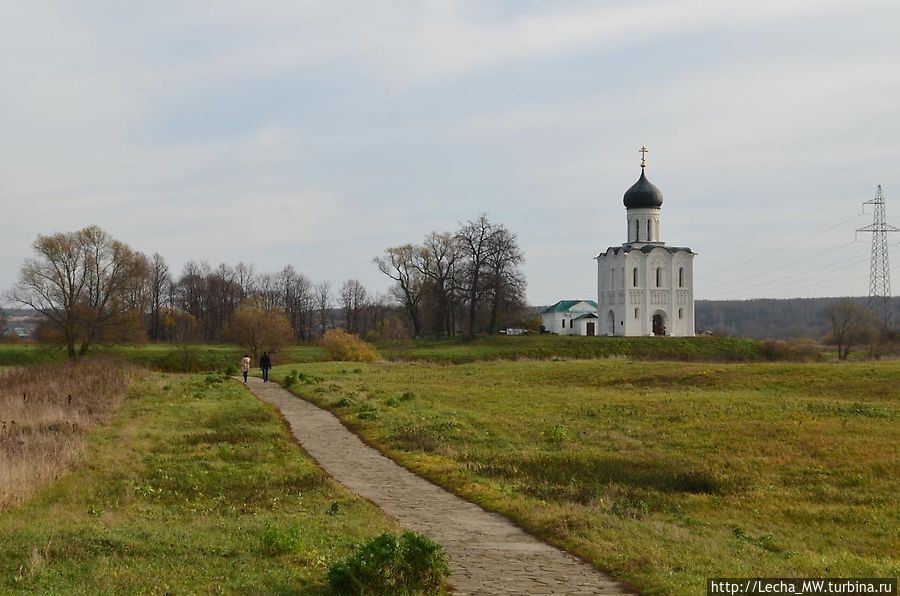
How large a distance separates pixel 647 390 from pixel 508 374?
10180 mm

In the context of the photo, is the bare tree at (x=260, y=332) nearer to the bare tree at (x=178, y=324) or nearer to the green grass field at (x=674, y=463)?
the green grass field at (x=674, y=463)

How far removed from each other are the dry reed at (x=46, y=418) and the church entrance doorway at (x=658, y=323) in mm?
54134

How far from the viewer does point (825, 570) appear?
11258 millimetres

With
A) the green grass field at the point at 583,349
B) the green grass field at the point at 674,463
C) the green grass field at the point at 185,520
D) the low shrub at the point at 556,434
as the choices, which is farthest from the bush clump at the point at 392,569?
the green grass field at the point at 583,349

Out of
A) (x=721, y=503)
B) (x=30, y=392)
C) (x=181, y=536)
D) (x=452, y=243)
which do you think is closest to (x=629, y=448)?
(x=721, y=503)

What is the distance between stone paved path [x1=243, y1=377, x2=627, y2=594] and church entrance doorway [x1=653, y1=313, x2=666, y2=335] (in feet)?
217

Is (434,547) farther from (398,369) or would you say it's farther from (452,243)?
(452,243)

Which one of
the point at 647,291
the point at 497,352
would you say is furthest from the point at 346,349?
the point at 647,291

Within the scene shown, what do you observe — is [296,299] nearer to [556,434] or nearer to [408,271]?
[408,271]

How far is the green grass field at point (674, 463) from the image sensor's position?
41.1 ft

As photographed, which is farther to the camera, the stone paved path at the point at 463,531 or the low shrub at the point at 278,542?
the low shrub at the point at 278,542

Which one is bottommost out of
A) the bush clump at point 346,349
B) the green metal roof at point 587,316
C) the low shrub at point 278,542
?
the low shrub at point 278,542

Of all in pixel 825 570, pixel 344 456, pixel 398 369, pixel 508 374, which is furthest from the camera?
pixel 398 369

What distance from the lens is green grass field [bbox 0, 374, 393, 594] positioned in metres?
9.87
